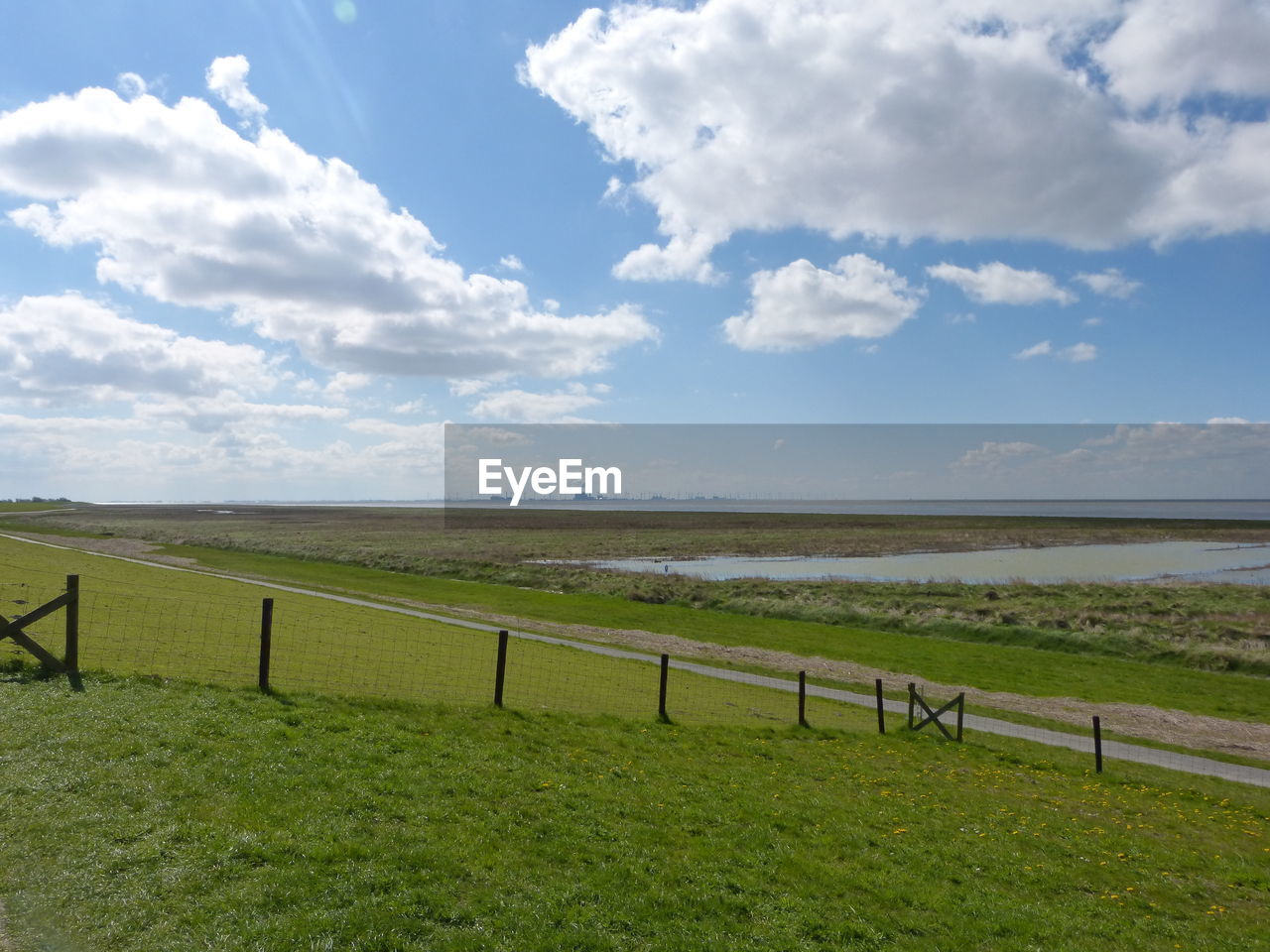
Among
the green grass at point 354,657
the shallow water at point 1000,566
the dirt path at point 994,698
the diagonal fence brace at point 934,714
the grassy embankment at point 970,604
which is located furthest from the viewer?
the shallow water at point 1000,566

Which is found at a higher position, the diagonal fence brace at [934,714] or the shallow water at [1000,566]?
the diagonal fence brace at [934,714]

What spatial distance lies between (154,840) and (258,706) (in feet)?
17.5

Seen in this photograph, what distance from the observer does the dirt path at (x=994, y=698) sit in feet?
81.5

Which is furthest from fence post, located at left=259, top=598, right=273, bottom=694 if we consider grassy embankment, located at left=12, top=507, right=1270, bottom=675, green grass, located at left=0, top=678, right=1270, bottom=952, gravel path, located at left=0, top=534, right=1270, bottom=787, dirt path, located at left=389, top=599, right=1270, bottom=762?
grassy embankment, located at left=12, top=507, right=1270, bottom=675

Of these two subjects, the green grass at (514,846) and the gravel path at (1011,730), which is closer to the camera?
the green grass at (514,846)

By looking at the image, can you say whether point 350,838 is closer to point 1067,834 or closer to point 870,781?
point 870,781

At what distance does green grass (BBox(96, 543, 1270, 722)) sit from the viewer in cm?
3114

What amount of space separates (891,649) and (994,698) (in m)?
8.99

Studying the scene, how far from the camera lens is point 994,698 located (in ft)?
96.4

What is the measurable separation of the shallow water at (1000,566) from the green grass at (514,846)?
5565 cm

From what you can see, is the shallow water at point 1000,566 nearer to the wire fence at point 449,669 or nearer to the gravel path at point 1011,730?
the gravel path at point 1011,730

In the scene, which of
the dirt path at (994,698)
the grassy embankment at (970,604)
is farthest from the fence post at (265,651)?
the grassy embankment at (970,604)

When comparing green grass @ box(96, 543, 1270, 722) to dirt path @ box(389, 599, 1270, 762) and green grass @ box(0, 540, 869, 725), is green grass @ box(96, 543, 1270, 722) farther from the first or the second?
green grass @ box(0, 540, 869, 725)

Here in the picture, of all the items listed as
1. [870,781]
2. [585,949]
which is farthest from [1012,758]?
[585,949]
